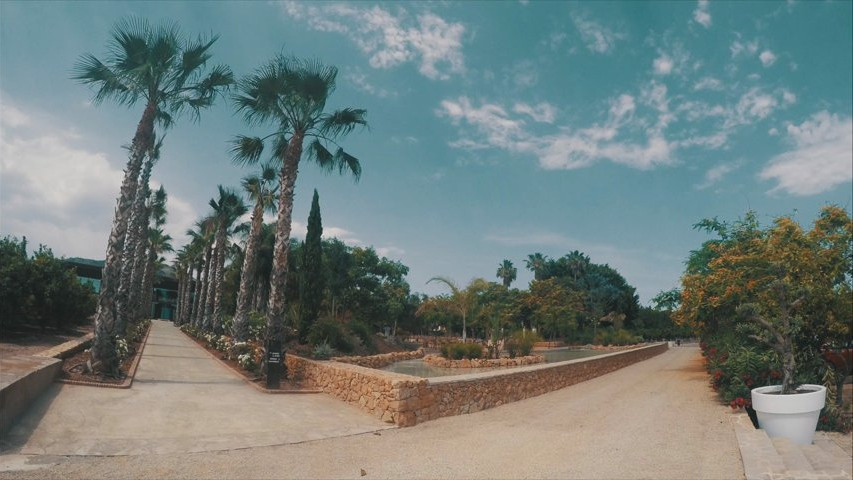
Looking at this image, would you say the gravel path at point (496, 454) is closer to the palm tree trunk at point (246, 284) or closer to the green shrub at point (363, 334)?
the palm tree trunk at point (246, 284)

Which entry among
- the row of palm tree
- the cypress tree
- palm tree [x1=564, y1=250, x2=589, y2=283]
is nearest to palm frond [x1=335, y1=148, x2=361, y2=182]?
the row of palm tree

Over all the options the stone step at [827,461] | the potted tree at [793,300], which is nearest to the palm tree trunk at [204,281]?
the potted tree at [793,300]

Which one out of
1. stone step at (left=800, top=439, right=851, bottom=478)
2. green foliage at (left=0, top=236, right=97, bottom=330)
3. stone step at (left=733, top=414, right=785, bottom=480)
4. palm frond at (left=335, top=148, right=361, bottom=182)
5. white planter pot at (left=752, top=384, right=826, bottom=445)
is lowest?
stone step at (left=800, top=439, right=851, bottom=478)

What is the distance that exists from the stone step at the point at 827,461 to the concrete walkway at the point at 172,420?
6071 millimetres

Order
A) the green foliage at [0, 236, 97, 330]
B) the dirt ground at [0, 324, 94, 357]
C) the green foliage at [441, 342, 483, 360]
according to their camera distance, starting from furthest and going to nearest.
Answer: the green foliage at [441, 342, 483, 360]
the green foliage at [0, 236, 97, 330]
the dirt ground at [0, 324, 94, 357]

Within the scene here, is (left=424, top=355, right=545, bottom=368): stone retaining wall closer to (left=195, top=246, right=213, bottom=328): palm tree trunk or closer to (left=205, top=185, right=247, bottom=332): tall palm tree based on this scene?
(left=205, top=185, right=247, bottom=332): tall palm tree

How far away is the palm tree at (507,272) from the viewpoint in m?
75.8

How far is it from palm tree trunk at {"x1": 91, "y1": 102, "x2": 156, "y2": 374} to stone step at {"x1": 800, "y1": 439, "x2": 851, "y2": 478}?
41.5 feet

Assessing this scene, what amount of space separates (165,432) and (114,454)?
1.08m

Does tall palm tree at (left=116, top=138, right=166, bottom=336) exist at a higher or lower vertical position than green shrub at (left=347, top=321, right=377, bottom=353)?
higher

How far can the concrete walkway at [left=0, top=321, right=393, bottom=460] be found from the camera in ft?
18.9

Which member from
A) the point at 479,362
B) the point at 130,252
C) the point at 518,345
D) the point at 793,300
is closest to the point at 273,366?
the point at 130,252

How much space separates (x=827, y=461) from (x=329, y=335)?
1701 centimetres

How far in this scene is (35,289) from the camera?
15750mm
